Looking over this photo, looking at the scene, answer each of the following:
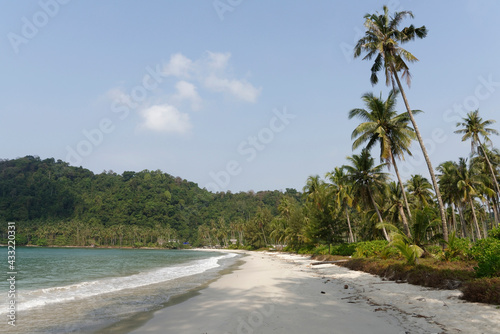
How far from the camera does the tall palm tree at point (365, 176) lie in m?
29.5

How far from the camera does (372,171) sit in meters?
29.6

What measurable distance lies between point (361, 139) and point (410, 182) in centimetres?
2409

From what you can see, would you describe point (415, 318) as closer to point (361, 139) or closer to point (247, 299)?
point (247, 299)

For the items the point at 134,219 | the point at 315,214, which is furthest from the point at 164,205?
the point at 315,214

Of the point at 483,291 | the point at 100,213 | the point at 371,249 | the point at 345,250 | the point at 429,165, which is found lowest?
the point at 345,250

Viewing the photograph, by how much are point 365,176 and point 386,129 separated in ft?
21.5

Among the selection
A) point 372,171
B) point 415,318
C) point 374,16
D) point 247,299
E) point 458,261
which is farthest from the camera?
point 372,171

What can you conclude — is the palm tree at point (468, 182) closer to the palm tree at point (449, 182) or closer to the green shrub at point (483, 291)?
the palm tree at point (449, 182)

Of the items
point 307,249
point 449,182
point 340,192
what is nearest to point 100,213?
point 307,249

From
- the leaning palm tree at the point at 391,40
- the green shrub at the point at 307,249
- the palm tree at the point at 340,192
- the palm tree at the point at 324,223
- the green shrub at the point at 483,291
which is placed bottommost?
the green shrub at the point at 307,249

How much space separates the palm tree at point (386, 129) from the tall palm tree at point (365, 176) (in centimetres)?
488

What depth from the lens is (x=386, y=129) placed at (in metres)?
→ 24.6

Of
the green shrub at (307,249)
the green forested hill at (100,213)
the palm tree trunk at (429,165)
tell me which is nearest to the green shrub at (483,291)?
the palm tree trunk at (429,165)

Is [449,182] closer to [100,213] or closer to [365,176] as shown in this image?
[365,176]
